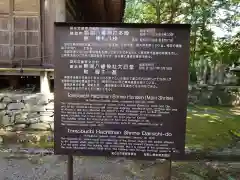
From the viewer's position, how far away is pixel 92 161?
416 cm

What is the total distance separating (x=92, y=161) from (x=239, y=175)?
2.16m

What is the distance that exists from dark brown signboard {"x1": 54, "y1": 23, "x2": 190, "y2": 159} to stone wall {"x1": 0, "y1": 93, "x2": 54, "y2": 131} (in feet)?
11.2

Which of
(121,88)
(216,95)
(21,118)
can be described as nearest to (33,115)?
(21,118)

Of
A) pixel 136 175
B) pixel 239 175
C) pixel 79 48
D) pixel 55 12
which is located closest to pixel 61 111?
pixel 79 48

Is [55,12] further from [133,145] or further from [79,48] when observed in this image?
A: [133,145]

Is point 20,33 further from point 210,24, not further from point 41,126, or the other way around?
point 210,24

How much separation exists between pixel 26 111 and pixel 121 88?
4.00 m

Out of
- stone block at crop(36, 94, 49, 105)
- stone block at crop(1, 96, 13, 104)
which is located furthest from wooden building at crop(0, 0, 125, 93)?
stone block at crop(1, 96, 13, 104)

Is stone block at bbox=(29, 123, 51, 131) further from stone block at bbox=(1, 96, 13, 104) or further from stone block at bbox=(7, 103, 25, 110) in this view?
stone block at bbox=(1, 96, 13, 104)

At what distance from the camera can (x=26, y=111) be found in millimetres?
5938

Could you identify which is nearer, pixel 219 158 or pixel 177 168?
pixel 177 168

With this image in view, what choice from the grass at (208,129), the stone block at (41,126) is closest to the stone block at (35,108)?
the stone block at (41,126)

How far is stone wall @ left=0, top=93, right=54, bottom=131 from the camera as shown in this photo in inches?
232

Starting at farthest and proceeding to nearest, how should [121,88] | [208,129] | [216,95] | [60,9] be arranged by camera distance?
[216,95] < [208,129] < [60,9] < [121,88]
